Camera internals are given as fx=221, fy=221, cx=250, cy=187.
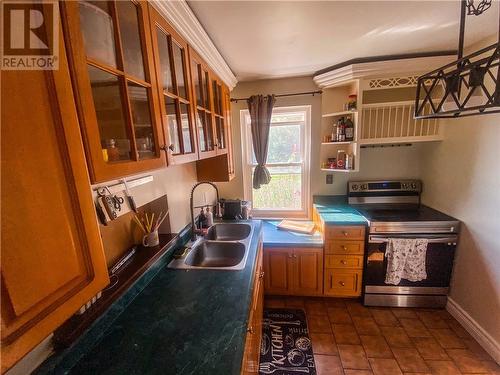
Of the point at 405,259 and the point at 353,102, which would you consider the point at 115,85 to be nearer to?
the point at 353,102

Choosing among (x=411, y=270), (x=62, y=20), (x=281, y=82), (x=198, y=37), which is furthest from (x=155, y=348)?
(x=281, y=82)

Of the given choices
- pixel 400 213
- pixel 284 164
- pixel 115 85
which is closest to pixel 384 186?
pixel 400 213

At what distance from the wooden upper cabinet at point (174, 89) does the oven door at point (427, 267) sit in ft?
5.93

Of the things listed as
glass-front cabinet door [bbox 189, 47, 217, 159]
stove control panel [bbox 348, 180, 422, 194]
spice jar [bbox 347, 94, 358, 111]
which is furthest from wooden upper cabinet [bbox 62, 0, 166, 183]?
stove control panel [bbox 348, 180, 422, 194]

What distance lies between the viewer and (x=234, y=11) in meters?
1.20

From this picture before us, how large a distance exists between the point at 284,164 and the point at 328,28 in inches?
56.3

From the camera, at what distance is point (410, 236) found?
6.47ft

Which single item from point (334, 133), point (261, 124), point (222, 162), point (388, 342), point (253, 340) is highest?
point (261, 124)

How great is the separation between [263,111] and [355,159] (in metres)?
1.07

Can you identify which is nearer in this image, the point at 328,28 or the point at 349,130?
the point at 328,28

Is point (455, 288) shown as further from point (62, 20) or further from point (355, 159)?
point (62, 20)

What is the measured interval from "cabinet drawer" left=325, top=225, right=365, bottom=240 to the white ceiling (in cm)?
151

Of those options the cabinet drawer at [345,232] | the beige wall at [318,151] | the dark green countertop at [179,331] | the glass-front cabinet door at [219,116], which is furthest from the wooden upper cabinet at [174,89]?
the cabinet drawer at [345,232]

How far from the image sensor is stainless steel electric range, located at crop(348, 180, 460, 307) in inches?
76.9
